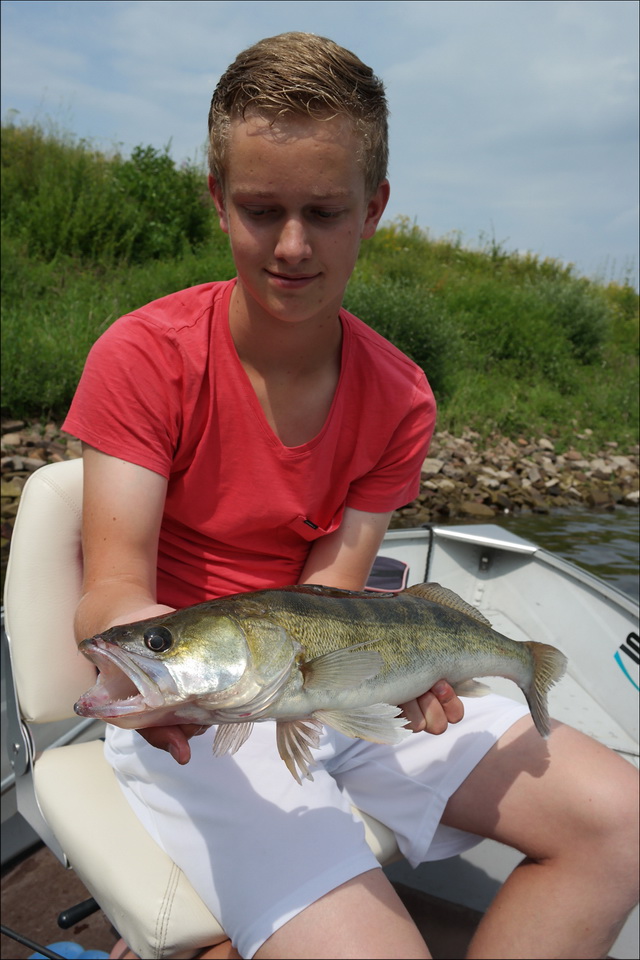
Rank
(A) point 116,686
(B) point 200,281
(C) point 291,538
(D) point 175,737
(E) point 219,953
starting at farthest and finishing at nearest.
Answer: (B) point 200,281 → (C) point 291,538 → (E) point 219,953 → (D) point 175,737 → (A) point 116,686

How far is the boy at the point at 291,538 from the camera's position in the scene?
1.81m

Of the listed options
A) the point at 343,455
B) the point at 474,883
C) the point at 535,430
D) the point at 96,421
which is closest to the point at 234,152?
the point at 96,421

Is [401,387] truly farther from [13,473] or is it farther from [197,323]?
[13,473]

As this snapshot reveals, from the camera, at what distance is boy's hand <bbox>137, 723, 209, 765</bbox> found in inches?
58.9

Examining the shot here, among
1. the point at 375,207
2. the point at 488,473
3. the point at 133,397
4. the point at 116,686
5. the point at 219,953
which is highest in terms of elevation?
the point at 375,207

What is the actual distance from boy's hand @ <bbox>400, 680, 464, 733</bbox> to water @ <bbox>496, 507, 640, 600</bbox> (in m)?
7.22

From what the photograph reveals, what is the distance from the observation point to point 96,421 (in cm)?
201

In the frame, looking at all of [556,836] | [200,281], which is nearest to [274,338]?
[556,836]

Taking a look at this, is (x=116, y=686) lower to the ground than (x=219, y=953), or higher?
higher

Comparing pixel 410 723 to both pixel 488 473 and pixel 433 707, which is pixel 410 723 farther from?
pixel 488 473

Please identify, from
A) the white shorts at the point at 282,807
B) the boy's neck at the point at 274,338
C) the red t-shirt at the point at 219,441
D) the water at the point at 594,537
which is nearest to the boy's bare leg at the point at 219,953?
the white shorts at the point at 282,807

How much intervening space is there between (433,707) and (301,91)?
5.18 ft

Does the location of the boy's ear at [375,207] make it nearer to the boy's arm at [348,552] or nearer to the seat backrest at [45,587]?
the boy's arm at [348,552]

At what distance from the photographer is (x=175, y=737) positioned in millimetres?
1517
